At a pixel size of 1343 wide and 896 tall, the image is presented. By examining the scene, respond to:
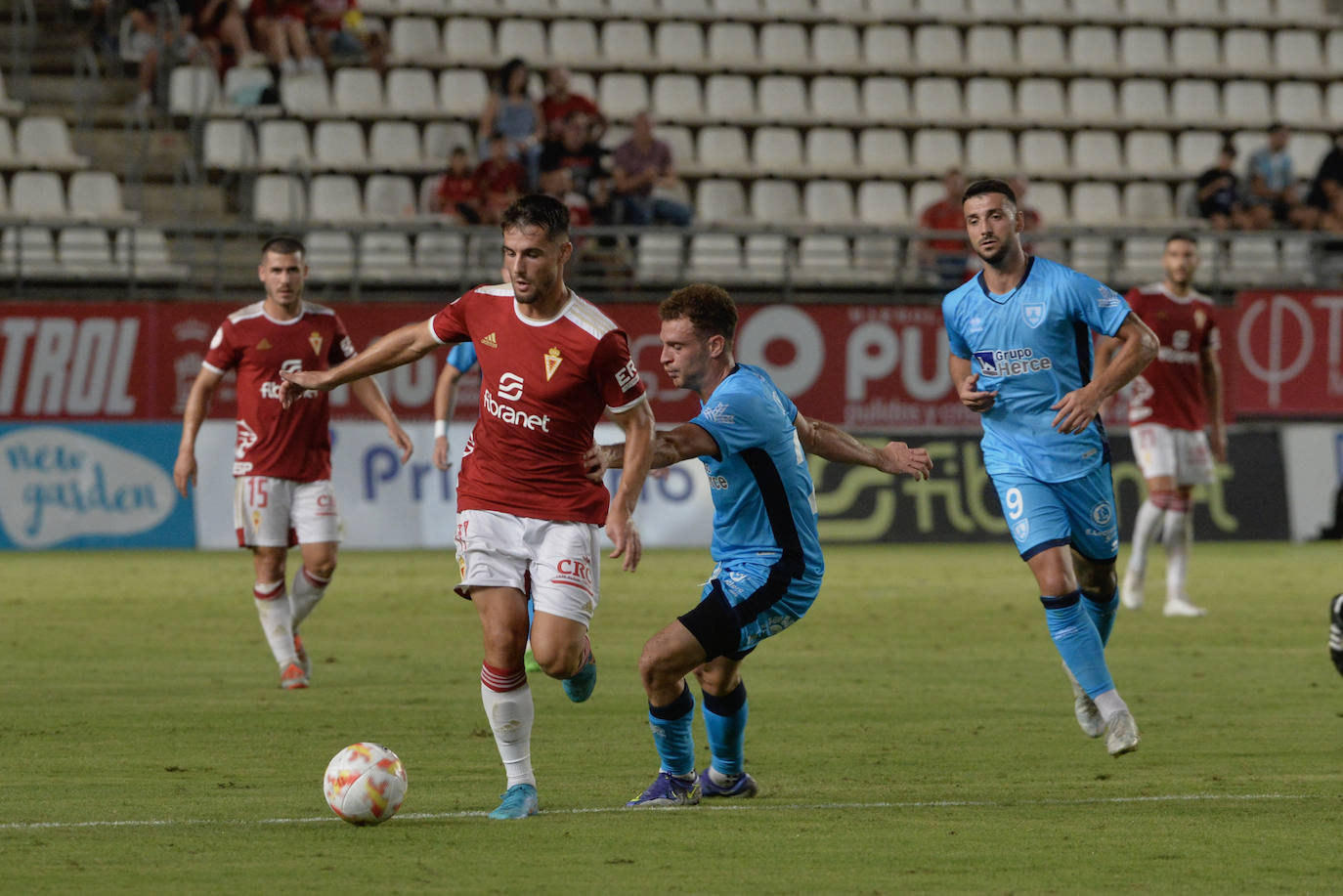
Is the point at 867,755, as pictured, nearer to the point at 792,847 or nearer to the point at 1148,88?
the point at 792,847

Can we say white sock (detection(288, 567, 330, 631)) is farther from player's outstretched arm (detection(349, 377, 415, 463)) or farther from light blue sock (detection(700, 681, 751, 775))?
light blue sock (detection(700, 681, 751, 775))

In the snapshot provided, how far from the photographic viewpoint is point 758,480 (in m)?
7.23

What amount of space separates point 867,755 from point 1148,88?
22.0 metres

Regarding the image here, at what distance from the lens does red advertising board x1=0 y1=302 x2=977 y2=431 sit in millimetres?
20969

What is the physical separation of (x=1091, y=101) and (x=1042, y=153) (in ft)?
5.41

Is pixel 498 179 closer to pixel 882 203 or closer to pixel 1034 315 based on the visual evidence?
pixel 882 203

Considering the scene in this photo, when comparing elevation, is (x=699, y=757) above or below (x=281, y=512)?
below

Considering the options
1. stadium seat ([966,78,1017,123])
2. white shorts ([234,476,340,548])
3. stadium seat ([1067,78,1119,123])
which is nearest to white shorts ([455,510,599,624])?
white shorts ([234,476,340,548])

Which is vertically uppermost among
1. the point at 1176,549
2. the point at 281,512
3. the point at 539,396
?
the point at 539,396

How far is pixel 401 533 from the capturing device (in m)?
20.7

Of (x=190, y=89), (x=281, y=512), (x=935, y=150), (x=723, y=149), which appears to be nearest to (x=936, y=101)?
(x=935, y=150)

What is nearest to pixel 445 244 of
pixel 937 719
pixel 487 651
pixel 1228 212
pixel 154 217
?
pixel 154 217

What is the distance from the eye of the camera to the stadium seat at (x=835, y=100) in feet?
88.6

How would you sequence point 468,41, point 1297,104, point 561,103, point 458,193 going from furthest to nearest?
point 1297,104 < point 468,41 < point 561,103 < point 458,193
